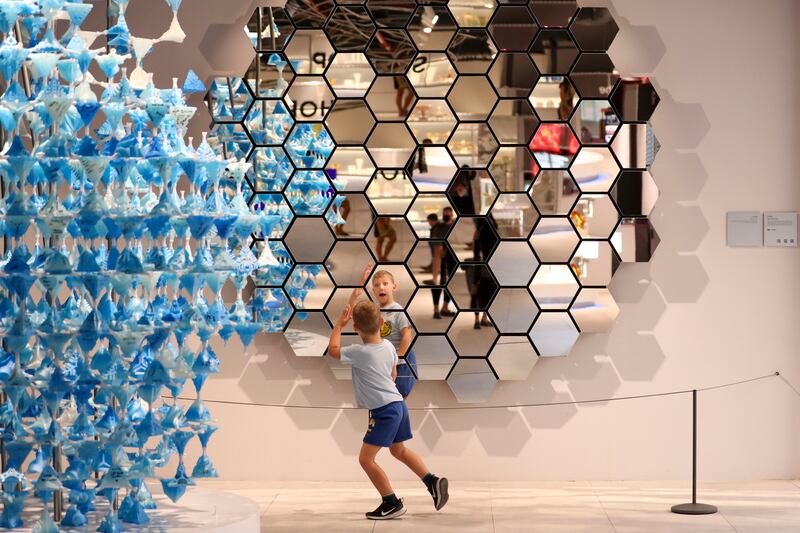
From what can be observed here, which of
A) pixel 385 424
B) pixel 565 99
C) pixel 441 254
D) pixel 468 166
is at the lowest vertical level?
pixel 385 424

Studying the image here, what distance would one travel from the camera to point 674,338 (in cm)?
590

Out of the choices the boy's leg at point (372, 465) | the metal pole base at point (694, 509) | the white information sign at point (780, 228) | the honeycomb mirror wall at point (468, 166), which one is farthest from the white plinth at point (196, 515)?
the white information sign at point (780, 228)

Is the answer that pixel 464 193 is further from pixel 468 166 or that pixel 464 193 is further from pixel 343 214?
pixel 343 214

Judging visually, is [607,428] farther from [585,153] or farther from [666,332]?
[585,153]

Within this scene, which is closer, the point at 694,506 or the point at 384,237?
the point at 694,506

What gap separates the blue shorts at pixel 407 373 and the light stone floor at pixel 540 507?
1.68 feet

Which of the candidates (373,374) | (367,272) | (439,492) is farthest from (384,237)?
(439,492)

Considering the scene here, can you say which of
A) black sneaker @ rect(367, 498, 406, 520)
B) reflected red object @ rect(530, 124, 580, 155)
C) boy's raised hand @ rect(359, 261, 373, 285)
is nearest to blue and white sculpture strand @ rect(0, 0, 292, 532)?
black sneaker @ rect(367, 498, 406, 520)

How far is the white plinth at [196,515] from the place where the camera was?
12.8ft

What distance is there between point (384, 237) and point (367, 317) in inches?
31.0

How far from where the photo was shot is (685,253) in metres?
5.87

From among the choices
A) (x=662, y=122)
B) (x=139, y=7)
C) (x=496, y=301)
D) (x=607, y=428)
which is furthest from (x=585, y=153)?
(x=139, y=7)

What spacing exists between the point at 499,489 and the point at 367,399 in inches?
41.0

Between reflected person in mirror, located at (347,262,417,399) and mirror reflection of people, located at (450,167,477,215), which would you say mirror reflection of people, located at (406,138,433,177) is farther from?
reflected person in mirror, located at (347,262,417,399)
